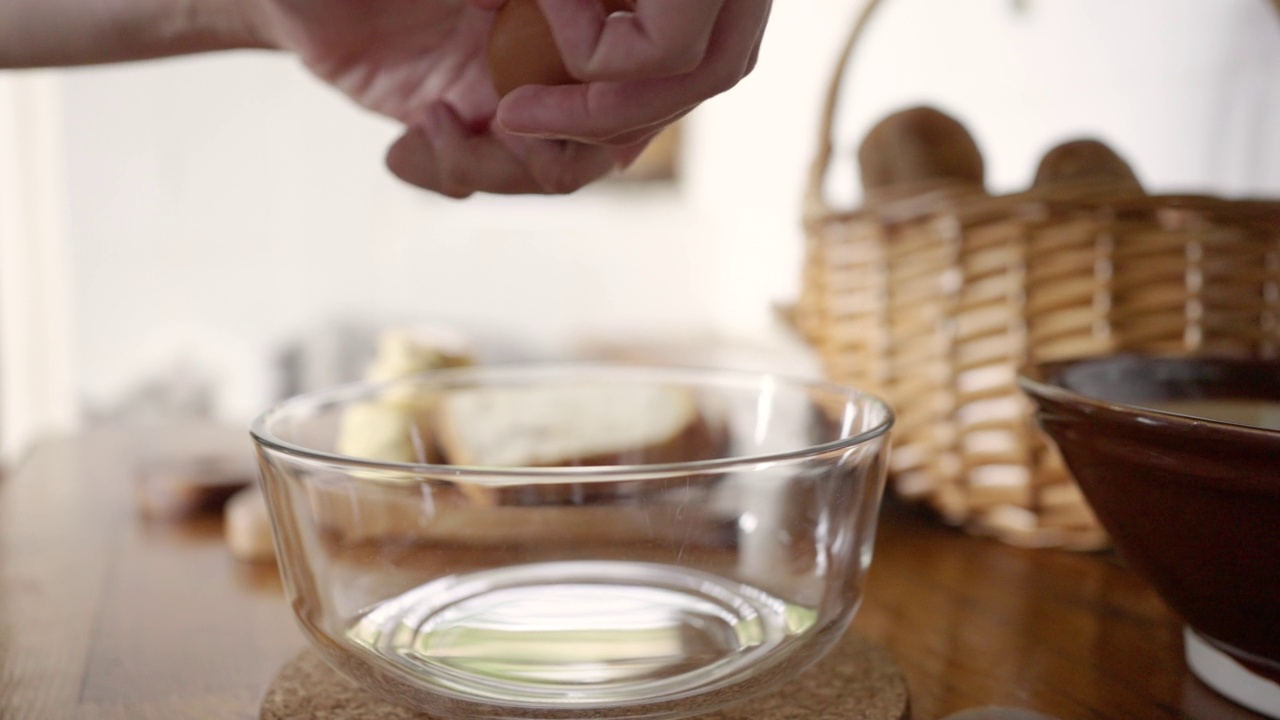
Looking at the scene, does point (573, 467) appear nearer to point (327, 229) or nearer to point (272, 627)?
point (272, 627)

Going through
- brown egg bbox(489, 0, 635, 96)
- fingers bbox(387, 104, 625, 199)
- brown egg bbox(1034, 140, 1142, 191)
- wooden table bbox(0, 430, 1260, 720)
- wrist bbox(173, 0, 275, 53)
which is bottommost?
wooden table bbox(0, 430, 1260, 720)

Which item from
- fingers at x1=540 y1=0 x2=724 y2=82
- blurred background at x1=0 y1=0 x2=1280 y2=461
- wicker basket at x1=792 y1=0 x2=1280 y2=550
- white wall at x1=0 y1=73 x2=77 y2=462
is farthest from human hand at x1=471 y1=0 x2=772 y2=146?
white wall at x1=0 y1=73 x2=77 y2=462

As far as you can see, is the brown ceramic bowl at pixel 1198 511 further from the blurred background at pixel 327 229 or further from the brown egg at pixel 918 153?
the blurred background at pixel 327 229

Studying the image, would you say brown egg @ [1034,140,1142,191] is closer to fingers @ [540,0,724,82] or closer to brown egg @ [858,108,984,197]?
brown egg @ [858,108,984,197]

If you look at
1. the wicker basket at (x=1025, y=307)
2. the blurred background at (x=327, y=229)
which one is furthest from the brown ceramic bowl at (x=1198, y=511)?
the blurred background at (x=327, y=229)

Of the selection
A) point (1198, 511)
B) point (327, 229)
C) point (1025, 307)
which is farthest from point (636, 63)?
point (327, 229)

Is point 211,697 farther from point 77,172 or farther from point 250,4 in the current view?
point 77,172

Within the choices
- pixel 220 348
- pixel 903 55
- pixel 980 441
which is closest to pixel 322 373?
pixel 220 348
